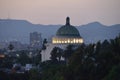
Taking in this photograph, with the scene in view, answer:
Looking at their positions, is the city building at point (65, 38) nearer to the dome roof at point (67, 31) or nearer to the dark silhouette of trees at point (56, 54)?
the dome roof at point (67, 31)

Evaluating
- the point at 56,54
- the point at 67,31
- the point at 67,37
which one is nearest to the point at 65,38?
the point at 67,37

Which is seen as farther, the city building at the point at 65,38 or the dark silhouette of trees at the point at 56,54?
the city building at the point at 65,38

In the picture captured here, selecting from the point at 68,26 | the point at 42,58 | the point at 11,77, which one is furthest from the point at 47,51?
the point at 11,77

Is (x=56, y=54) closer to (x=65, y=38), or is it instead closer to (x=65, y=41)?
(x=65, y=41)

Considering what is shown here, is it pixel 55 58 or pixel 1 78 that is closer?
pixel 1 78

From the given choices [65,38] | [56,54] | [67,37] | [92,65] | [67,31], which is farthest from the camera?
[67,31]

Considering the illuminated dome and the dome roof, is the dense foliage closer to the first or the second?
the illuminated dome

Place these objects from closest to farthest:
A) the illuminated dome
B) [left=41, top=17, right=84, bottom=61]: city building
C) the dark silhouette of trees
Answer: the dark silhouette of trees < [left=41, top=17, right=84, bottom=61]: city building < the illuminated dome

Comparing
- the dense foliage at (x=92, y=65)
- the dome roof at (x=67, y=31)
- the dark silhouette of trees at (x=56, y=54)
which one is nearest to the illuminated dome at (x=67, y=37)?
the dome roof at (x=67, y=31)

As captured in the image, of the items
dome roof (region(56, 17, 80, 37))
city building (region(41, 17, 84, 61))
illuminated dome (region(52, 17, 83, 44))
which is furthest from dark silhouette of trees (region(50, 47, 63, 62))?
dome roof (region(56, 17, 80, 37))

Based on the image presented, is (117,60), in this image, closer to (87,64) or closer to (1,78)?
(87,64)

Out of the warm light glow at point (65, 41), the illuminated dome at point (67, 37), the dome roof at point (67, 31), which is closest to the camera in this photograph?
the warm light glow at point (65, 41)

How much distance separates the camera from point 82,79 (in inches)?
1898

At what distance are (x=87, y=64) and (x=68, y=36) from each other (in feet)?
159
